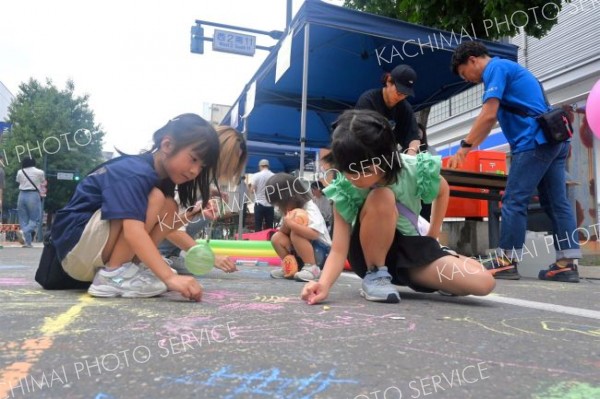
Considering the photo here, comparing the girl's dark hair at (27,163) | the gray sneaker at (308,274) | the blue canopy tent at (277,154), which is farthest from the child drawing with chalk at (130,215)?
the blue canopy tent at (277,154)

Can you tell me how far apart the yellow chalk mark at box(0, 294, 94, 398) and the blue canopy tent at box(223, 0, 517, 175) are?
3089 mm

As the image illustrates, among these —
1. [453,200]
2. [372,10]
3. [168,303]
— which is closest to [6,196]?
[372,10]

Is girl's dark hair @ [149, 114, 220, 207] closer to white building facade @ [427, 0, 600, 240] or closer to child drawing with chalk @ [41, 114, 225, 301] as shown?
child drawing with chalk @ [41, 114, 225, 301]

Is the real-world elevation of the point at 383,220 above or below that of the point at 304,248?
above

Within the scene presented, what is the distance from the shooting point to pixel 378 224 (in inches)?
72.2

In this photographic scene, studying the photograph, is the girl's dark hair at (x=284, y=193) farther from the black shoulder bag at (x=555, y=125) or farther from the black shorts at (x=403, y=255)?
the black shoulder bag at (x=555, y=125)

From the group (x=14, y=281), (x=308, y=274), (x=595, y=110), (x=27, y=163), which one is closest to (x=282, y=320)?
(x=308, y=274)

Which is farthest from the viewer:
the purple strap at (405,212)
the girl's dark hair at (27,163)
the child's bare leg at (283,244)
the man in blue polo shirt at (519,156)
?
the girl's dark hair at (27,163)

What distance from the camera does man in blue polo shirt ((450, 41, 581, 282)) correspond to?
2.99 m

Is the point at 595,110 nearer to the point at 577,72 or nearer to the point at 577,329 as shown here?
the point at 577,329

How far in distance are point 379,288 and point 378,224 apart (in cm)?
24

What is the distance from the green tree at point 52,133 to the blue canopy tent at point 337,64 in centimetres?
1871

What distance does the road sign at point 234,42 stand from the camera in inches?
373

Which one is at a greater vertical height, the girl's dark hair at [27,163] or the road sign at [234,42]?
the road sign at [234,42]
